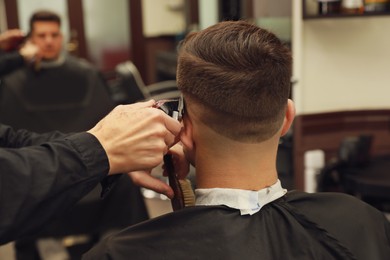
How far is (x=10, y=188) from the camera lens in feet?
3.24

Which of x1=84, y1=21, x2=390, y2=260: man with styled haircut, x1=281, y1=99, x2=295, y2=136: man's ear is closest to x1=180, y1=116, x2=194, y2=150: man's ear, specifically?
x1=84, y1=21, x2=390, y2=260: man with styled haircut

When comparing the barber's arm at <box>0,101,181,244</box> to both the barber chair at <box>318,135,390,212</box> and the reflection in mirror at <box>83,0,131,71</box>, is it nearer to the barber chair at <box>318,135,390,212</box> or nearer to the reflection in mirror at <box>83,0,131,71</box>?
the barber chair at <box>318,135,390,212</box>

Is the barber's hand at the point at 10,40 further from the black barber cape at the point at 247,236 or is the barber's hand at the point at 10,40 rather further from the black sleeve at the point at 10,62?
the black barber cape at the point at 247,236

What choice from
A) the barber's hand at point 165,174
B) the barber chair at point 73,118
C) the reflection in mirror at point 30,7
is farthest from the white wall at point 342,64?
the reflection in mirror at point 30,7

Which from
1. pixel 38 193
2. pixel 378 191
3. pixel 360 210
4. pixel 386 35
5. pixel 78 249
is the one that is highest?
pixel 386 35

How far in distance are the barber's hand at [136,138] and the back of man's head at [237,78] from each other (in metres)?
0.10

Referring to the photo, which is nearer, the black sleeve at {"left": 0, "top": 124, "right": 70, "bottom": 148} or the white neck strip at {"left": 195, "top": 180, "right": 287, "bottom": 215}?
the white neck strip at {"left": 195, "top": 180, "right": 287, "bottom": 215}

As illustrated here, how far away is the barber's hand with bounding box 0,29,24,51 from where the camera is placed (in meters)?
2.95

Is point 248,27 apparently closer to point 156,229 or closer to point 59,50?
point 156,229

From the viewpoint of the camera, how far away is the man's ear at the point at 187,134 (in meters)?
1.15

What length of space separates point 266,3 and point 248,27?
6.28 feet

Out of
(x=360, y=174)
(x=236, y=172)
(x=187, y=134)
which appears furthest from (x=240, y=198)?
(x=360, y=174)

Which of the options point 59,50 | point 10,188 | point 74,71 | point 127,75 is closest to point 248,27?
point 10,188

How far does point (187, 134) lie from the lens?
3.81 ft
